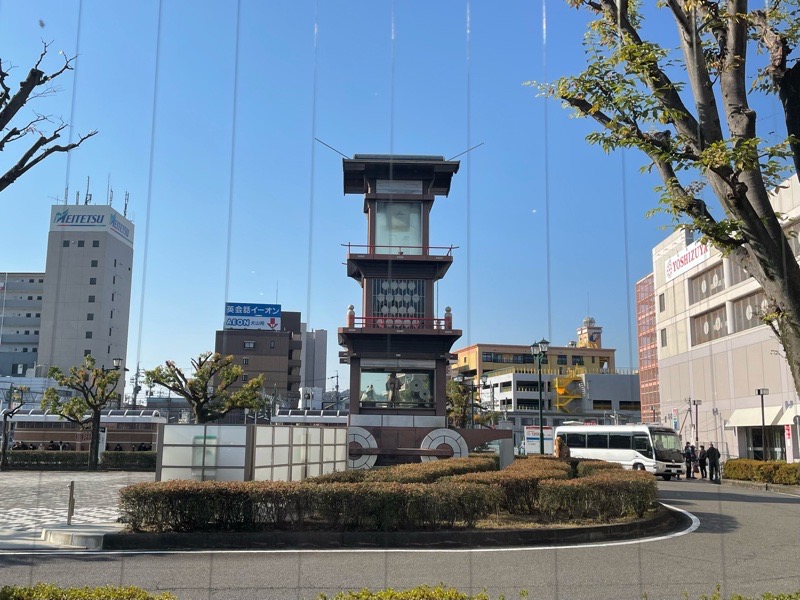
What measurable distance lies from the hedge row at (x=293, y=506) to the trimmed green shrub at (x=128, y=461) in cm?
2764

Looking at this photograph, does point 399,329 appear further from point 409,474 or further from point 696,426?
point 696,426

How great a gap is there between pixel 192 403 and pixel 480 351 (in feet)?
234

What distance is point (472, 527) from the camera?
1264 cm

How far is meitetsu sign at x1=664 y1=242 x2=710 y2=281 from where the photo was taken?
42.7 m

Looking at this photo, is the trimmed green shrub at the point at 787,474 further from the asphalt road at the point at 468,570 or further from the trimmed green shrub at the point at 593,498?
the asphalt road at the point at 468,570

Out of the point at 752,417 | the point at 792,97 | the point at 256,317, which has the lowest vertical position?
the point at 752,417

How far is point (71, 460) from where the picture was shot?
38812 millimetres

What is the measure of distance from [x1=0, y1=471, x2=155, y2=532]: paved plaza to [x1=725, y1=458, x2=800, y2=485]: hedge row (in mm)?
24815

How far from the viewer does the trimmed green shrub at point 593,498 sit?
13.9 meters

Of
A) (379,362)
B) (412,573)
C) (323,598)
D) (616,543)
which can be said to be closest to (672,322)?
(379,362)

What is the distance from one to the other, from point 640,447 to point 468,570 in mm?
28859

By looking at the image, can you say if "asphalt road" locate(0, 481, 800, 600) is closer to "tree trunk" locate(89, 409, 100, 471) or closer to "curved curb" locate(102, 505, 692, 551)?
"curved curb" locate(102, 505, 692, 551)

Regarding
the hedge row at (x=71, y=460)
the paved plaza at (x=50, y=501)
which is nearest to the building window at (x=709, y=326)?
the hedge row at (x=71, y=460)

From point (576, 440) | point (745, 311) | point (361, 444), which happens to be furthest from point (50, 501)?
point (745, 311)
